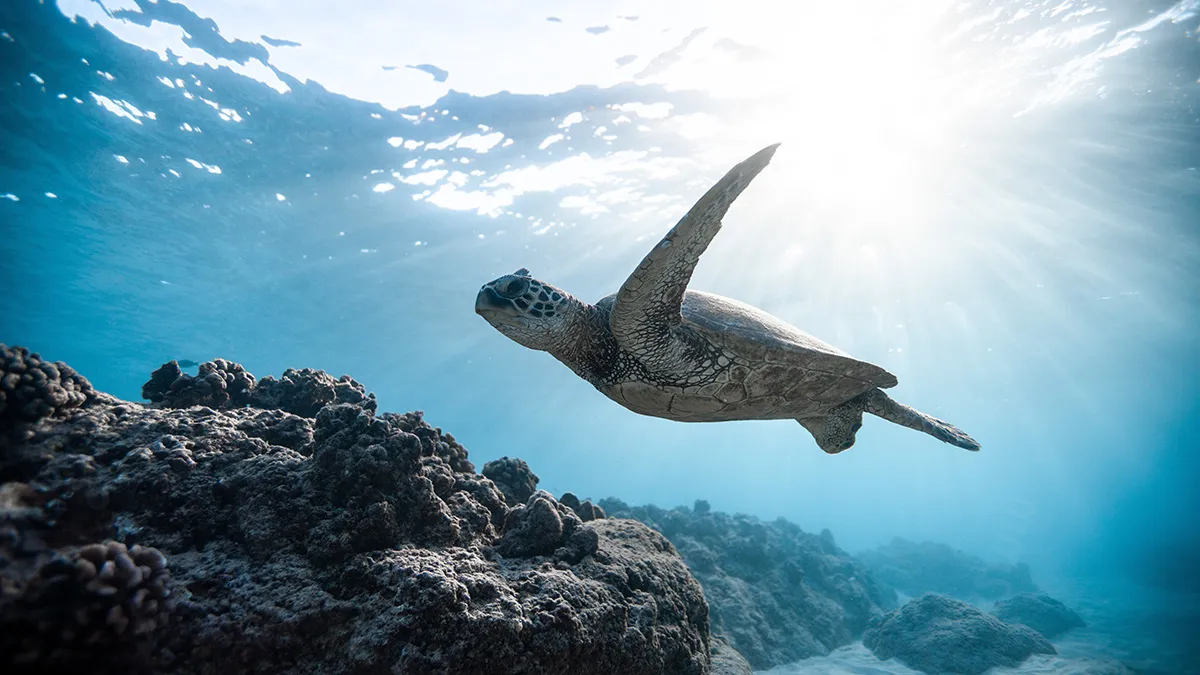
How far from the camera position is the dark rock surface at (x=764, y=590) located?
29.5 feet

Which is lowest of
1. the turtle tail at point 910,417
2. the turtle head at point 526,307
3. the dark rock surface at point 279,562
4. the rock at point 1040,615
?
the rock at point 1040,615

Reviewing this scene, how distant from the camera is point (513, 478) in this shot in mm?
4977

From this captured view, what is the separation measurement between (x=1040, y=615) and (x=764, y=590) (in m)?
11.0

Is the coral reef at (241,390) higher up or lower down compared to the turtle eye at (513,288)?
lower down

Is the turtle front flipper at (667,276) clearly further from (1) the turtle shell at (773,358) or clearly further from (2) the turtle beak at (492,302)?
(2) the turtle beak at (492,302)

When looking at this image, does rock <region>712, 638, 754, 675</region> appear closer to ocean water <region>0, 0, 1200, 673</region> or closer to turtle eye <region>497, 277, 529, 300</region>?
turtle eye <region>497, 277, 529, 300</region>

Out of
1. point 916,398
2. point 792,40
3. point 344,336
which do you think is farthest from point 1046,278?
point 344,336

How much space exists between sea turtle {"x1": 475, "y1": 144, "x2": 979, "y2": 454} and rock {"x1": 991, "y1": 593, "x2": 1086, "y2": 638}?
16.7 m

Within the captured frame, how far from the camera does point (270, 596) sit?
6.57 ft

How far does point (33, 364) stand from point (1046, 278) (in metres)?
31.9

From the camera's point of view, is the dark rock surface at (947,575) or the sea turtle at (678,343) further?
the dark rock surface at (947,575)

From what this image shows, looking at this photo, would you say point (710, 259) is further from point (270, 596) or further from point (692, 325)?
point (270, 596)

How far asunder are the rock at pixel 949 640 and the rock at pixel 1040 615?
4.79 meters

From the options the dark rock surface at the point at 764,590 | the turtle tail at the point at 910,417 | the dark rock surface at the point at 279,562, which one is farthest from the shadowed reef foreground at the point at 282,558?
the dark rock surface at the point at 764,590
